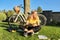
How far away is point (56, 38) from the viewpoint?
10.7 m

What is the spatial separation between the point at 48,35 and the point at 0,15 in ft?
74.1

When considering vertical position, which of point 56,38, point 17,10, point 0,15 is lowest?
point 0,15

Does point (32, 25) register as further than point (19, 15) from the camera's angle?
No

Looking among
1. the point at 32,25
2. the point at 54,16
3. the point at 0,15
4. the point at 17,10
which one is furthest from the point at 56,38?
the point at 0,15

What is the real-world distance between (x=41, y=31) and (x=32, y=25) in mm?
1016

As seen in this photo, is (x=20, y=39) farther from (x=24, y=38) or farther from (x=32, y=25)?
(x=32, y=25)

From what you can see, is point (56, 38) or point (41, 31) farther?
point (41, 31)

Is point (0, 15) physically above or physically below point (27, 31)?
below

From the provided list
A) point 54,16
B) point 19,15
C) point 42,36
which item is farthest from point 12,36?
point 54,16

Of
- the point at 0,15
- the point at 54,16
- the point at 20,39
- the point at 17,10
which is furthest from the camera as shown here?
the point at 0,15

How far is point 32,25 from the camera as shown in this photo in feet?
36.3

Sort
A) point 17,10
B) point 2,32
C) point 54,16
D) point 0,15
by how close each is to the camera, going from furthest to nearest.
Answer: point 0,15 → point 54,16 → point 17,10 → point 2,32

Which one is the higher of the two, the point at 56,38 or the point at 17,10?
the point at 17,10

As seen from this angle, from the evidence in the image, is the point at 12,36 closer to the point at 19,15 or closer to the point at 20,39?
the point at 20,39
